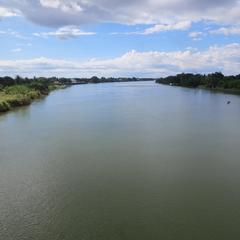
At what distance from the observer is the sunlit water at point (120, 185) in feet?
27.2

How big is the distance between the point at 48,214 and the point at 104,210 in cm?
126

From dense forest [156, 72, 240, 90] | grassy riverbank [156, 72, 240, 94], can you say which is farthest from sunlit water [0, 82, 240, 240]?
dense forest [156, 72, 240, 90]

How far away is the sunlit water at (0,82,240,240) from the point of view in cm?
830

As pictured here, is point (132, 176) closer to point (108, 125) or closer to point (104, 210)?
point (104, 210)

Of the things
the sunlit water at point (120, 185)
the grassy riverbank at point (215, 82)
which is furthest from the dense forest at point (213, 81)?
the sunlit water at point (120, 185)

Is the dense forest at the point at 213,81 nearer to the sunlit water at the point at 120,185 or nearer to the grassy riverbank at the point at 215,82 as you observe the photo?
the grassy riverbank at the point at 215,82

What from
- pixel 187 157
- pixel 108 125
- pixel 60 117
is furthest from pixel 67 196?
pixel 60 117

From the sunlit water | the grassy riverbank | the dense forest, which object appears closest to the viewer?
the sunlit water

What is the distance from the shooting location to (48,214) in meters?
9.03

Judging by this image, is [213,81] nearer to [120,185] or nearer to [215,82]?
[215,82]

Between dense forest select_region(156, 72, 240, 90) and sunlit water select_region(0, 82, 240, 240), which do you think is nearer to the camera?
sunlit water select_region(0, 82, 240, 240)

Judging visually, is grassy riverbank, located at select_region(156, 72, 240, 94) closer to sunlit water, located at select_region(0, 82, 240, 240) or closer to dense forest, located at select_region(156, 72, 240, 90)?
dense forest, located at select_region(156, 72, 240, 90)

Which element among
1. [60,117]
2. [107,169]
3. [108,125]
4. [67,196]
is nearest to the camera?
[67,196]

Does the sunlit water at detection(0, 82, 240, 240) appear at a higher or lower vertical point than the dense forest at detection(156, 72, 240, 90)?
higher
